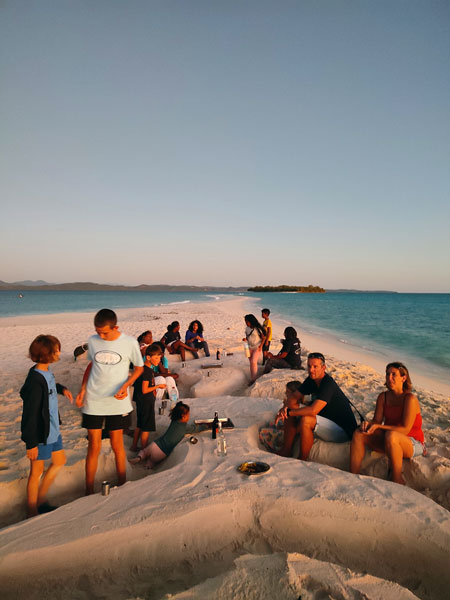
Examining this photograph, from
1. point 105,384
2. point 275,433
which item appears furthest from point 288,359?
point 105,384

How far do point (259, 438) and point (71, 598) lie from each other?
300 cm

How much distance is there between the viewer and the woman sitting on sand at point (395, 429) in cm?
372

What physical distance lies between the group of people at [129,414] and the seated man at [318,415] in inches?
0.5

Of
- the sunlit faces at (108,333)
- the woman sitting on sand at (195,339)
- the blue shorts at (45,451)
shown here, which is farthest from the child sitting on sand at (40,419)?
the woman sitting on sand at (195,339)

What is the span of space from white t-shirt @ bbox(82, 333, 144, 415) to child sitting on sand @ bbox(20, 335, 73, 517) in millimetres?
346

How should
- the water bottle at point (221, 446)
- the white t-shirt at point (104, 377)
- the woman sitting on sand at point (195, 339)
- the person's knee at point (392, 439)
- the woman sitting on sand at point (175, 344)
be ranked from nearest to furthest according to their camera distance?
the white t-shirt at point (104, 377), the person's knee at point (392, 439), the water bottle at point (221, 446), the woman sitting on sand at point (175, 344), the woman sitting on sand at point (195, 339)

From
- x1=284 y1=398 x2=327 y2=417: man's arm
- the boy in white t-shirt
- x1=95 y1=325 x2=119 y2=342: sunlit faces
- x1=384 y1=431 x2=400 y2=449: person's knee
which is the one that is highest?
x1=95 y1=325 x2=119 y2=342: sunlit faces

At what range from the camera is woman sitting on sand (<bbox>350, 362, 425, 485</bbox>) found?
372 cm

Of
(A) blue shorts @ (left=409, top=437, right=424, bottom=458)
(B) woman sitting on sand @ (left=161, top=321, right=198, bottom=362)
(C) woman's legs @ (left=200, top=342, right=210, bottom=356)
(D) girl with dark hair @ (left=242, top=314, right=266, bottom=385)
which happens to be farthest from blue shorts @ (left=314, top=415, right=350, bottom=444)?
(C) woman's legs @ (left=200, top=342, right=210, bottom=356)

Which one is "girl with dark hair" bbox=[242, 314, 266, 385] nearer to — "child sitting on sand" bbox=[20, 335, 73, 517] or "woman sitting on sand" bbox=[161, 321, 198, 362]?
"woman sitting on sand" bbox=[161, 321, 198, 362]

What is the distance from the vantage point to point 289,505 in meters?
3.21

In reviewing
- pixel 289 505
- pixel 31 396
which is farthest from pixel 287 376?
pixel 31 396

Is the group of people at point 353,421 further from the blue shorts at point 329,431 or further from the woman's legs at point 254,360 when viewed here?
the woman's legs at point 254,360

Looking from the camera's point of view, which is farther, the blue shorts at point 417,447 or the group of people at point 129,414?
the blue shorts at point 417,447
